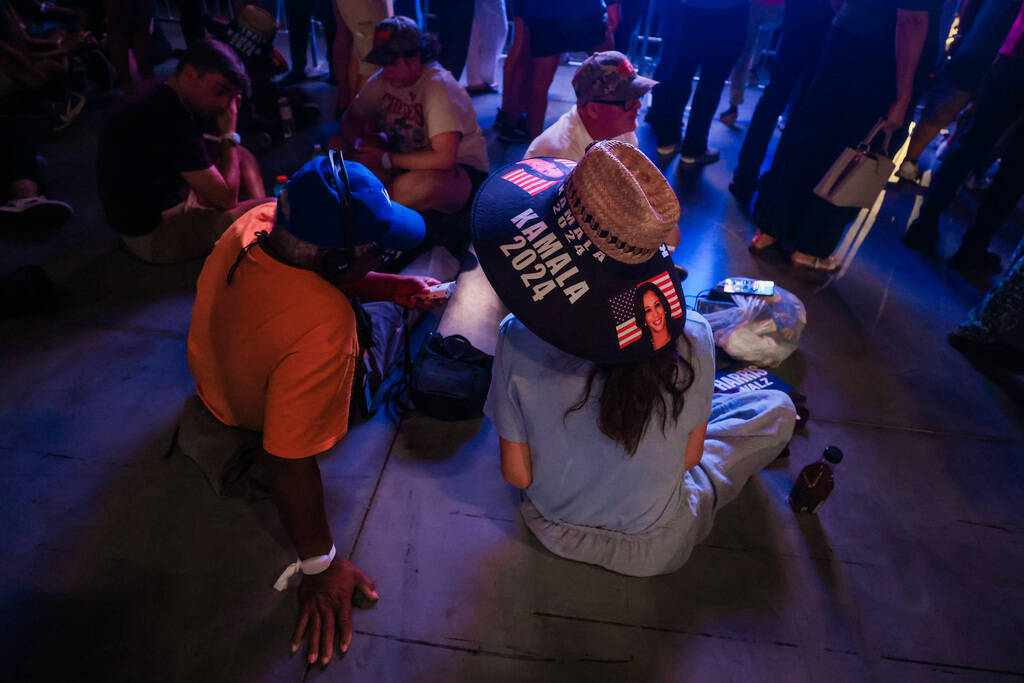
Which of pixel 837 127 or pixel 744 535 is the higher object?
pixel 837 127

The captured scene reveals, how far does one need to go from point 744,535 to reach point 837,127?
248 centimetres

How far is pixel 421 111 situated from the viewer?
3145 millimetres

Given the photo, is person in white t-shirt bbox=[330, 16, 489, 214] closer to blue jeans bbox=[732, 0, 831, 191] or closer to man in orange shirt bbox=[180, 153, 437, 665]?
man in orange shirt bbox=[180, 153, 437, 665]

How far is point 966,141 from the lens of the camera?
11.4ft

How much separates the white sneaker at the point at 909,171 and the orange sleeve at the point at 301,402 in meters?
5.25

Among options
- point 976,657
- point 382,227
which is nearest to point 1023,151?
point 976,657

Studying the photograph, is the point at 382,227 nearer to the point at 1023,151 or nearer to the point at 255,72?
the point at 255,72

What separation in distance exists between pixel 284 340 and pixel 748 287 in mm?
2425

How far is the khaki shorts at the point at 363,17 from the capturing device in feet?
12.7

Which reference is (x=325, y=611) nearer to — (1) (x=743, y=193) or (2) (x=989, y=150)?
(1) (x=743, y=193)

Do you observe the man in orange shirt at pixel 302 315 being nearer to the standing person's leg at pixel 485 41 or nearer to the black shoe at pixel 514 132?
the black shoe at pixel 514 132

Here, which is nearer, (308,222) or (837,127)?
(308,222)

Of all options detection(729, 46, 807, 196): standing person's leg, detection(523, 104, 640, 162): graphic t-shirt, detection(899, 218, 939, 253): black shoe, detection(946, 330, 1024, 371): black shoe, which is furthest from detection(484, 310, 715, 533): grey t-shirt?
detection(899, 218, 939, 253): black shoe

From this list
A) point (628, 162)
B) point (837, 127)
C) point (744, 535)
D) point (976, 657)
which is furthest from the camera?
point (837, 127)
